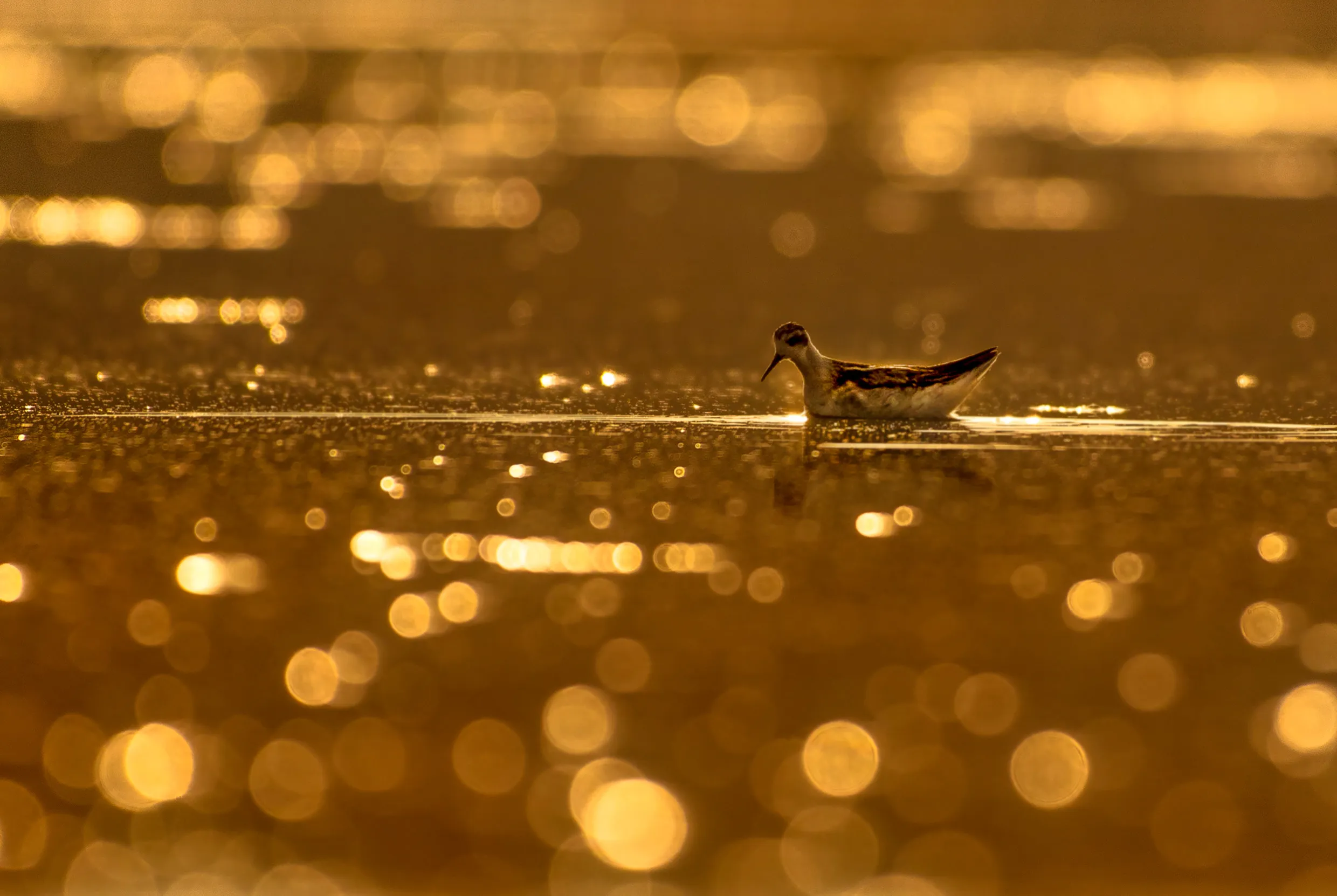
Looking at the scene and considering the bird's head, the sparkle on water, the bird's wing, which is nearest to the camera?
the sparkle on water

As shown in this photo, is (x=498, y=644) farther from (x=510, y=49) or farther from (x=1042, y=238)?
(x=510, y=49)

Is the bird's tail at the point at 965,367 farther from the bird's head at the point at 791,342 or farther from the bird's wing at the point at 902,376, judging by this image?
the bird's head at the point at 791,342

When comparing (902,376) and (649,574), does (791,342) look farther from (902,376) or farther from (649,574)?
(649,574)

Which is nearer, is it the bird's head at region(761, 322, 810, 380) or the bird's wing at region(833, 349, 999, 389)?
the bird's wing at region(833, 349, 999, 389)

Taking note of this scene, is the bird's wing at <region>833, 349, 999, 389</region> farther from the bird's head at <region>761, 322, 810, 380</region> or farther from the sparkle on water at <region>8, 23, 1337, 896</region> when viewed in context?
the bird's head at <region>761, 322, 810, 380</region>

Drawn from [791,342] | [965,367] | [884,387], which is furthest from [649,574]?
[791,342]

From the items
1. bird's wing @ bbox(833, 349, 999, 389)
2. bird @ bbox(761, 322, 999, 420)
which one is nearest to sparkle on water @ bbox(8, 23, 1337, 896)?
bird @ bbox(761, 322, 999, 420)

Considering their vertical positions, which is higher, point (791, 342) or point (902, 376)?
→ point (791, 342)

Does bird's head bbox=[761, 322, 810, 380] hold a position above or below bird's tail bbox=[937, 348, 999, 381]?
above
